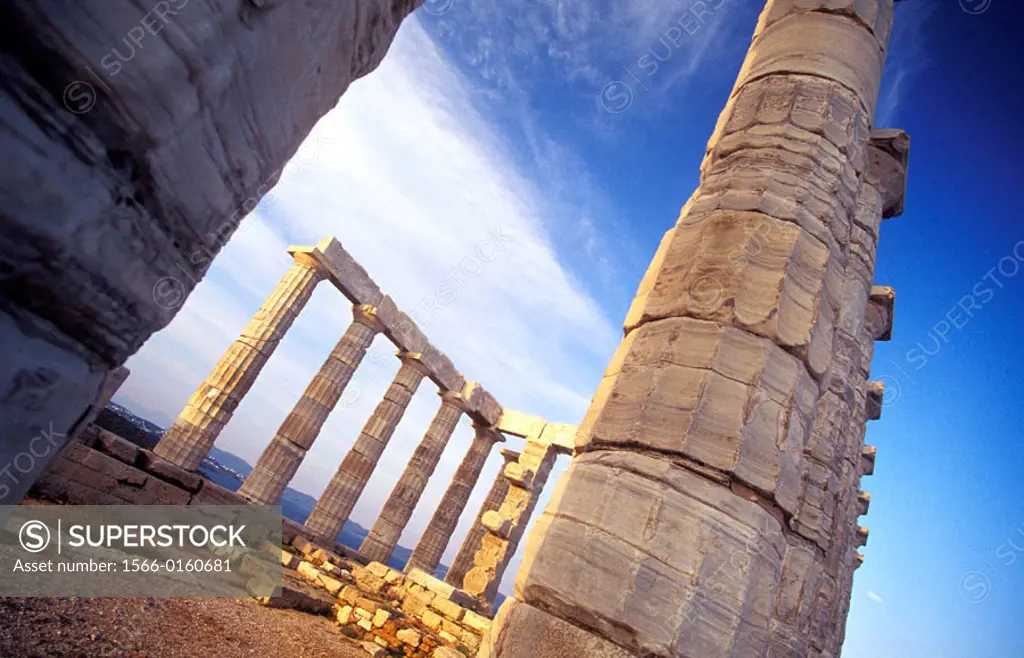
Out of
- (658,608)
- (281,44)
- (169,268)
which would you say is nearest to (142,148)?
(169,268)

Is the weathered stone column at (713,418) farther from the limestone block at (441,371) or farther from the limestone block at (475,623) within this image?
the limestone block at (441,371)

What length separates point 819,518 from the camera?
5.77m

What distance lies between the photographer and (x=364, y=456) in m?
15.6

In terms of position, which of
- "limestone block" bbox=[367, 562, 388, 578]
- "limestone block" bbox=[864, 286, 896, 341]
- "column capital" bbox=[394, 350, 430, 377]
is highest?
"limestone block" bbox=[864, 286, 896, 341]


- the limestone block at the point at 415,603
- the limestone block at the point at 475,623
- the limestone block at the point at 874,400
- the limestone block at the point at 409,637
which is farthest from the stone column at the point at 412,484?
the limestone block at the point at 874,400

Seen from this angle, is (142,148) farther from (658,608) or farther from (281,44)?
(658,608)

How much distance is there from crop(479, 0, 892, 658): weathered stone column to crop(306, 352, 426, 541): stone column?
1323 cm

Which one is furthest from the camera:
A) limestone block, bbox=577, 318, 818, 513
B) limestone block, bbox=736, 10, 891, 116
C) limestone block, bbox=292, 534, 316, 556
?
limestone block, bbox=292, 534, 316, 556

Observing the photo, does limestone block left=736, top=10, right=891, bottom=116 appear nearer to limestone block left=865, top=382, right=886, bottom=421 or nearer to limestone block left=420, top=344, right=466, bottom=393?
limestone block left=865, top=382, right=886, bottom=421

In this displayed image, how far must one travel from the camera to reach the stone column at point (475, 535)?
17703mm

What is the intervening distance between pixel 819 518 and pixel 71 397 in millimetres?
6835

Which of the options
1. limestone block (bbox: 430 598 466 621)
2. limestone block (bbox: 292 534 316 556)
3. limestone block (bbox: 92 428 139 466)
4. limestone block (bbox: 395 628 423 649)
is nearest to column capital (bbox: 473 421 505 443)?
limestone block (bbox: 292 534 316 556)

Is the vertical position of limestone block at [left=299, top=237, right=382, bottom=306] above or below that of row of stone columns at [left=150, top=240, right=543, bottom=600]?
above

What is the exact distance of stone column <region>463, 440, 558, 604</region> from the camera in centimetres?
1405
